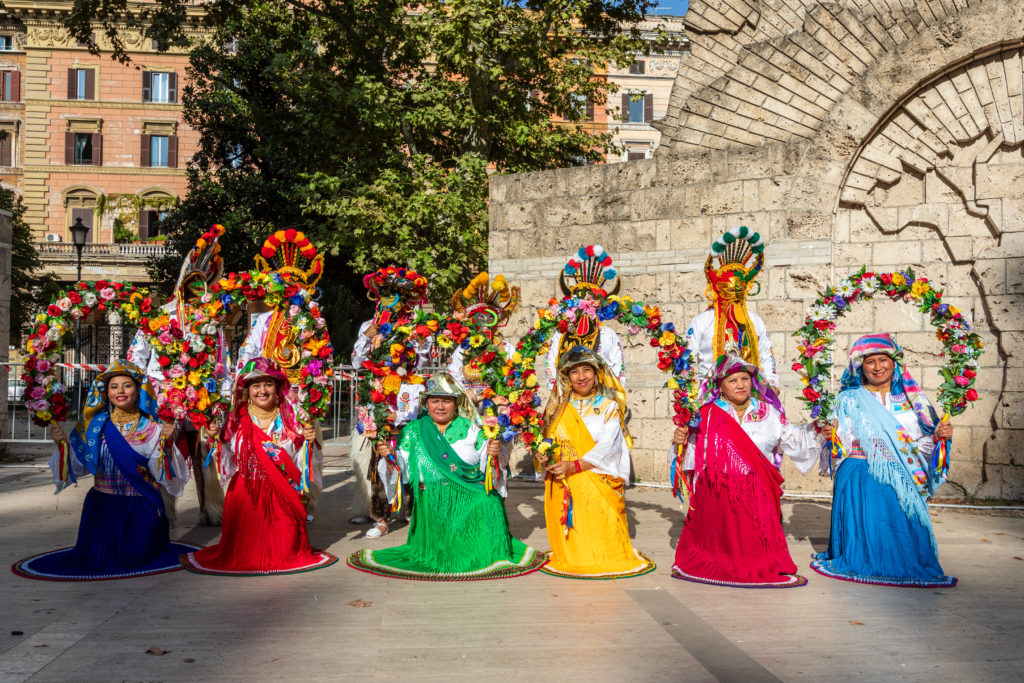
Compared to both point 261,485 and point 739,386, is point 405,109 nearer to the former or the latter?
point 261,485

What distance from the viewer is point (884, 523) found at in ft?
19.6

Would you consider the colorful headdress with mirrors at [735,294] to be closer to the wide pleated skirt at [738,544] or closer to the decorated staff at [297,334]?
the wide pleated skirt at [738,544]

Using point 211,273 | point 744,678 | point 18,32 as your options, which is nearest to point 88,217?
point 18,32

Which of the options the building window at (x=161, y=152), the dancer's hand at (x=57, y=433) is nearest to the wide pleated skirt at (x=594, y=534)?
the dancer's hand at (x=57, y=433)

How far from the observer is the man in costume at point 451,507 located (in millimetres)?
6211

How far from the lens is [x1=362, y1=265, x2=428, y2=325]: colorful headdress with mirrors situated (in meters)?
7.49

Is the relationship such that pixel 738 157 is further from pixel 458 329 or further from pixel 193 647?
pixel 193 647

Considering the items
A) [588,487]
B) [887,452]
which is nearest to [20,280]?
[588,487]

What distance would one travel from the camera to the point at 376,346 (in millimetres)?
7129

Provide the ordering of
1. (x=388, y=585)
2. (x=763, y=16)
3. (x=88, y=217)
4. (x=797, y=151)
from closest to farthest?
1. (x=388, y=585)
2. (x=797, y=151)
3. (x=763, y=16)
4. (x=88, y=217)

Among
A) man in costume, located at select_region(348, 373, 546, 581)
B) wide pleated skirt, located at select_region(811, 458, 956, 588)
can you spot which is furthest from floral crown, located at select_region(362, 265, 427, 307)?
wide pleated skirt, located at select_region(811, 458, 956, 588)

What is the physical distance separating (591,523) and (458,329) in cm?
181

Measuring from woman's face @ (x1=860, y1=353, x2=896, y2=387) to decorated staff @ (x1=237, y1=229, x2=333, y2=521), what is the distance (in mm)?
4079

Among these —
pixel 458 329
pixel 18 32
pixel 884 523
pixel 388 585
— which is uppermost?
pixel 18 32
